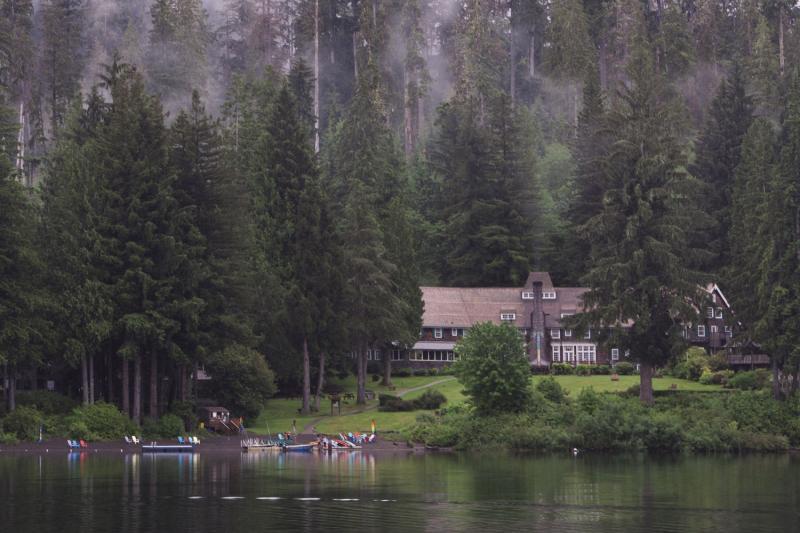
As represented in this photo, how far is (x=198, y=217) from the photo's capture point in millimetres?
86812

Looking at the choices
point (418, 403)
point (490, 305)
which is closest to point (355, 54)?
point (490, 305)

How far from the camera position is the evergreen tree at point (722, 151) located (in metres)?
115

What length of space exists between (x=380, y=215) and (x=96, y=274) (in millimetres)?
42807

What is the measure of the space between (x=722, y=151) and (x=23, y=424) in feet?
243

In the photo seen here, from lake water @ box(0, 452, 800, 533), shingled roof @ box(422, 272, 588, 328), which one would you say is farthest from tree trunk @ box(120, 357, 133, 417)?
shingled roof @ box(422, 272, 588, 328)

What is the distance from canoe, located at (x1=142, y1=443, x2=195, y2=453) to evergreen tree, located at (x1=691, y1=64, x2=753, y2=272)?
56.8 metres

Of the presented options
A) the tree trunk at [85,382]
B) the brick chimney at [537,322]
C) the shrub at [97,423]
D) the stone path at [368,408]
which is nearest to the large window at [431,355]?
the stone path at [368,408]

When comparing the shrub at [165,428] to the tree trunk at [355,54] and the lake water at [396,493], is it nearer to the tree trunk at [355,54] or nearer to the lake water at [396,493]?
the lake water at [396,493]

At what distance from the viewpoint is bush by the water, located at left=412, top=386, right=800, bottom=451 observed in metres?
77.5

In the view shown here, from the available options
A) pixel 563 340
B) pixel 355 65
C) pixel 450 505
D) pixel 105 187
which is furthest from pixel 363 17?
pixel 450 505

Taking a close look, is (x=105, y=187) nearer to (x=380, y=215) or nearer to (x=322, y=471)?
(x=322, y=471)

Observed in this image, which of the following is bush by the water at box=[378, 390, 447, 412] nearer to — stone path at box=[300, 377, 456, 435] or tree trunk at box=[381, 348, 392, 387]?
stone path at box=[300, 377, 456, 435]

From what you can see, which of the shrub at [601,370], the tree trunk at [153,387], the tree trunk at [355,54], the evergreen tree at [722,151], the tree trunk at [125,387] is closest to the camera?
the tree trunk at [125,387]

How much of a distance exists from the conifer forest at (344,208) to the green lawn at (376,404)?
1.89 m
